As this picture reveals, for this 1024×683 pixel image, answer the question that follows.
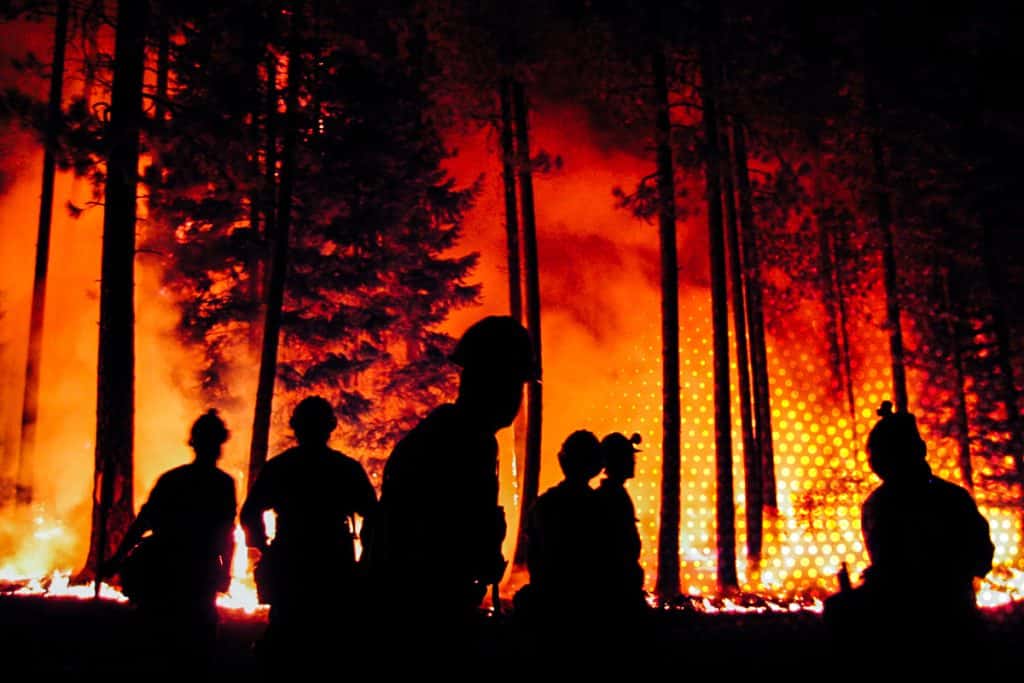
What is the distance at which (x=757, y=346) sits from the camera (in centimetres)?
1295

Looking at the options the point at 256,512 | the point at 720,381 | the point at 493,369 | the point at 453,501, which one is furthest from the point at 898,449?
the point at 720,381

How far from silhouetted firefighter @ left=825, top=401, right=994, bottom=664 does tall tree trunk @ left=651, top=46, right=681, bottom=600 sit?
7.41 metres

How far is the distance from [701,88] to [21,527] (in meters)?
16.0

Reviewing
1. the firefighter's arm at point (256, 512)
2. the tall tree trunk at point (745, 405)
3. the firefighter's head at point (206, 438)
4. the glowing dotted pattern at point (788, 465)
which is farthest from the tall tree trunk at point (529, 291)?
the firefighter's arm at point (256, 512)

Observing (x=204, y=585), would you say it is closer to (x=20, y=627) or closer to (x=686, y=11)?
(x=20, y=627)

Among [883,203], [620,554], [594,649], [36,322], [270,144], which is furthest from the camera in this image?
[36,322]

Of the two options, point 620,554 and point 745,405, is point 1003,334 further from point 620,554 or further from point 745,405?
point 620,554

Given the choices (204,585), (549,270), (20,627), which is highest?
(549,270)

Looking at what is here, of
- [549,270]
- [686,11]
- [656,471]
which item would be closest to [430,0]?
[686,11]

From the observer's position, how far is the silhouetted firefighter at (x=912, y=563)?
2709 millimetres

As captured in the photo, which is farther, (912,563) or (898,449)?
(898,449)

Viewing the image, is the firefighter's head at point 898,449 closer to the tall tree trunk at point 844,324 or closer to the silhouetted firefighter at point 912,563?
the silhouetted firefighter at point 912,563

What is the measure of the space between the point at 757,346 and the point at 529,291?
180 inches

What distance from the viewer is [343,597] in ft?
6.99
